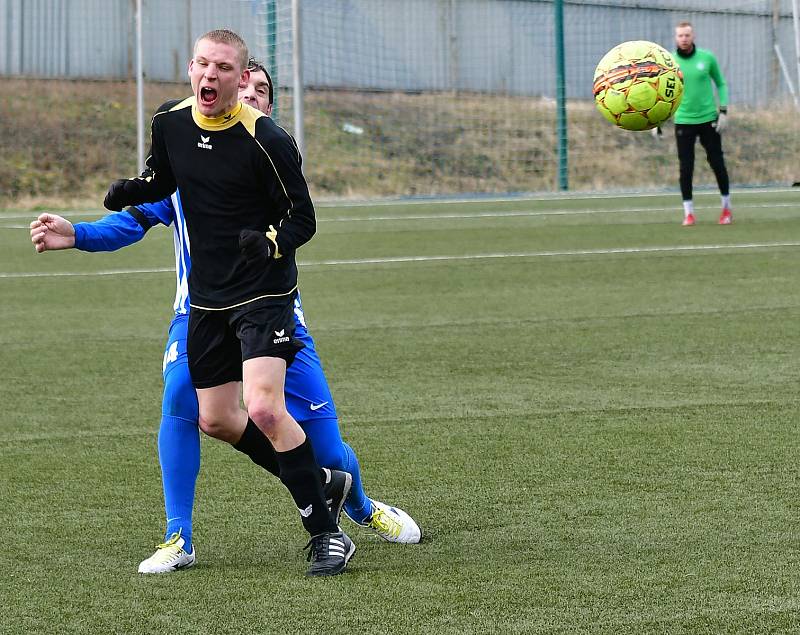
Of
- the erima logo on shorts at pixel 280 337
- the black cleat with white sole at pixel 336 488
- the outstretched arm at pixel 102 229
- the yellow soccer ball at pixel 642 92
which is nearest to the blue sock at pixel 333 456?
the black cleat with white sole at pixel 336 488

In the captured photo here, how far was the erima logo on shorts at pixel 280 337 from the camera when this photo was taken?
453 cm

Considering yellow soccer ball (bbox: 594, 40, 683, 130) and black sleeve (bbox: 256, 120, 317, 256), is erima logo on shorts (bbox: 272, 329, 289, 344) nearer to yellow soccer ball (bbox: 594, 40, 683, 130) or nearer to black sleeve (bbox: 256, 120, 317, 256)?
black sleeve (bbox: 256, 120, 317, 256)

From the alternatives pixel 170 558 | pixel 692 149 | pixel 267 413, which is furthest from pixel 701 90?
pixel 170 558

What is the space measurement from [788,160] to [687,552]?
25.8 m

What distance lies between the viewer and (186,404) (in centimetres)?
488

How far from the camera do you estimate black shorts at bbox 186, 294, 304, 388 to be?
14.8ft

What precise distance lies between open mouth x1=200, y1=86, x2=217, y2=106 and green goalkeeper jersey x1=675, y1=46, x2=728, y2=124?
12.6 metres

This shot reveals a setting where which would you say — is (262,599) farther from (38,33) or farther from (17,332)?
(38,33)

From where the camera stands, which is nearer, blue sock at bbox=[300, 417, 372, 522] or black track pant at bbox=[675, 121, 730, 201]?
blue sock at bbox=[300, 417, 372, 522]

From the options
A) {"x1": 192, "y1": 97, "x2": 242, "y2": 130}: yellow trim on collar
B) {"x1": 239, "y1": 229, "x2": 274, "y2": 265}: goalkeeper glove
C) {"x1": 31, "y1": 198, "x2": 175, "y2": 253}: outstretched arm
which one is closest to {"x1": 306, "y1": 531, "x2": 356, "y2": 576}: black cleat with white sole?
{"x1": 239, "y1": 229, "x2": 274, "y2": 265}: goalkeeper glove

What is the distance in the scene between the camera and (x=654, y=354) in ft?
28.0

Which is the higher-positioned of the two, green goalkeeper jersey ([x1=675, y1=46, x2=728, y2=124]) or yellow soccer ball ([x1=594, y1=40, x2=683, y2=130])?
green goalkeeper jersey ([x1=675, y1=46, x2=728, y2=124])

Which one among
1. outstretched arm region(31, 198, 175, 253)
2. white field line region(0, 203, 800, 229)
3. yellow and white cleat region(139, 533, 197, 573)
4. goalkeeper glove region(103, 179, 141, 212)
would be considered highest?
white field line region(0, 203, 800, 229)

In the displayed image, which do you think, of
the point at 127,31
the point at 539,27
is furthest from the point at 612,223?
the point at 127,31
